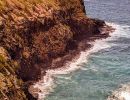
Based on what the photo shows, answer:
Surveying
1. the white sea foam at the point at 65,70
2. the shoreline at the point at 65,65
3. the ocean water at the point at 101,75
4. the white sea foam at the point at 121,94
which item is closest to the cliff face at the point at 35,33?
the shoreline at the point at 65,65

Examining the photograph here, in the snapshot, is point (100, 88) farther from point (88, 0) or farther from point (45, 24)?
point (88, 0)

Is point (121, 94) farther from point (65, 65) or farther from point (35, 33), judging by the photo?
point (35, 33)

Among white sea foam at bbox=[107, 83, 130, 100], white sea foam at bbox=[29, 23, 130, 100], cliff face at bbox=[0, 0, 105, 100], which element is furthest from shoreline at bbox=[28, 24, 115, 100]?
white sea foam at bbox=[107, 83, 130, 100]

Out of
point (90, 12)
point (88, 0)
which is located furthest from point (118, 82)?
point (88, 0)

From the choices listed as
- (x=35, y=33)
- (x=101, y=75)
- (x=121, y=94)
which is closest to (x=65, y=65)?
(x=101, y=75)

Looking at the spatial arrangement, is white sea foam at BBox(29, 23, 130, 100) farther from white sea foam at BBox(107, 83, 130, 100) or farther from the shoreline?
white sea foam at BBox(107, 83, 130, 100)

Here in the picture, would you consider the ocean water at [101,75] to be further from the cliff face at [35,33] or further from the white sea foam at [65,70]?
the cliff face at [35,33]
